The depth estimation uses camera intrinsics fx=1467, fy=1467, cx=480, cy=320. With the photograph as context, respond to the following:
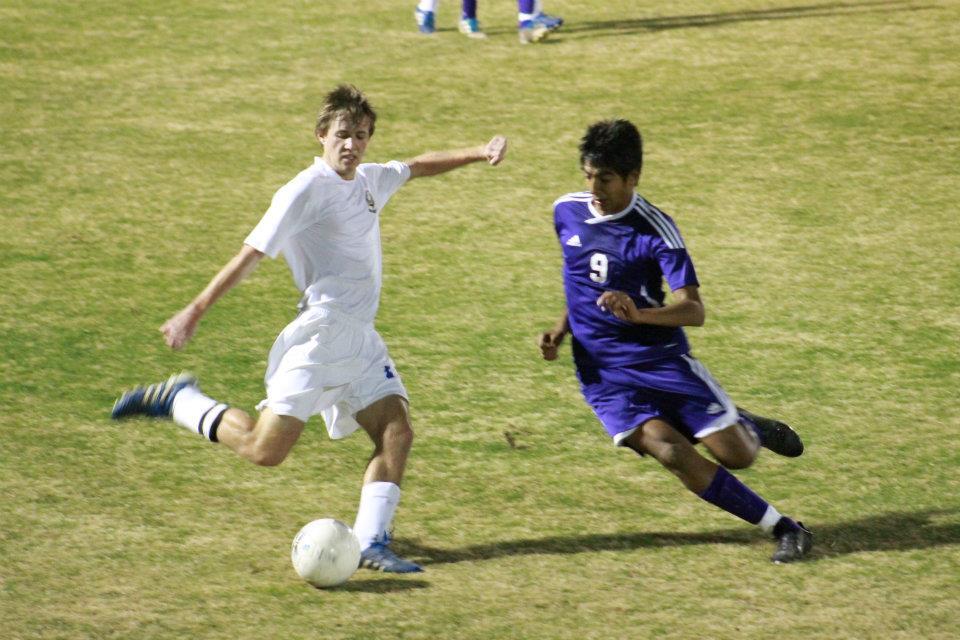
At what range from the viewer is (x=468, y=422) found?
8.22m

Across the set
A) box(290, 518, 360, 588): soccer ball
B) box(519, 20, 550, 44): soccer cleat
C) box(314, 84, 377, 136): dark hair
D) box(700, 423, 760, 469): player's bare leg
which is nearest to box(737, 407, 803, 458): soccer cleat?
box(700, 423, 760, 469): player's bare leg

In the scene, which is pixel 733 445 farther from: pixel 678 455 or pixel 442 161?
pixel 442 161

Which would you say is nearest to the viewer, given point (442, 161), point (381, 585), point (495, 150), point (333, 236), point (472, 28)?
point (381, 585)

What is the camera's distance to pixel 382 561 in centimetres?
631

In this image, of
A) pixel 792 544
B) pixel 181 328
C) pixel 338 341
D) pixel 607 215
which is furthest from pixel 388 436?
pixel 792 544

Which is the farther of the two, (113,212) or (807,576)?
(113,212)

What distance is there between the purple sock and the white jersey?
174 cm

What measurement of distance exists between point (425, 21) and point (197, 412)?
32.4 feet

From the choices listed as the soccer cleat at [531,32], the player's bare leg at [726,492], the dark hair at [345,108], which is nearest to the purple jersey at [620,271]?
the player's bare leg at [726,492]

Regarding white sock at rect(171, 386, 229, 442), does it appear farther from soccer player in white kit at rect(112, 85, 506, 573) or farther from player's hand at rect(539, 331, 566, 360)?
player's hand at rect(539, 331, 566, 360)

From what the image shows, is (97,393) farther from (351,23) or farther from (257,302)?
(351,23)

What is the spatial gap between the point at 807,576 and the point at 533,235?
17.3 ft

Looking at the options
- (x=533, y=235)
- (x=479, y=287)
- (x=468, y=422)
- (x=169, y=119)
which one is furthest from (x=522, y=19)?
(x=468, y=422)

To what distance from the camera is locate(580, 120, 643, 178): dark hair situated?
6.53 meters
